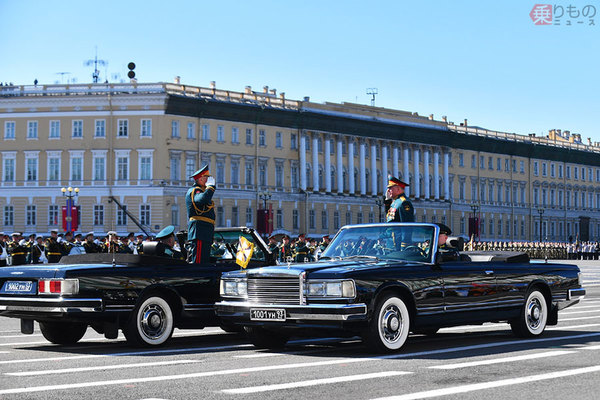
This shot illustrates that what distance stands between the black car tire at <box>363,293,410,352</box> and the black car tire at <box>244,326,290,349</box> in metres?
1.41

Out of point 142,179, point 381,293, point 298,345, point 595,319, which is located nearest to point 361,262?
point 381,293

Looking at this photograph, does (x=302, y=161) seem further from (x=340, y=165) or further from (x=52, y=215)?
(x=52, y=215)

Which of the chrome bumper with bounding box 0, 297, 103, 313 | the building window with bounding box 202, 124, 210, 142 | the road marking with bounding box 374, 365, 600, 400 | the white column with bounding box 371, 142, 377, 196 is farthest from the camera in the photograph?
the white column with bounding box 371, 142, 377, 196

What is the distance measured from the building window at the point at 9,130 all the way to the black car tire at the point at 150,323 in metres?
73.1

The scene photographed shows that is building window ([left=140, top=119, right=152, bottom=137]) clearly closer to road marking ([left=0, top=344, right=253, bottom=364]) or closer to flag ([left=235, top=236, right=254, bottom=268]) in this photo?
flag ([left=235, top=236, right=254, bottom=268])

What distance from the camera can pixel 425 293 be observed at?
1235 cm

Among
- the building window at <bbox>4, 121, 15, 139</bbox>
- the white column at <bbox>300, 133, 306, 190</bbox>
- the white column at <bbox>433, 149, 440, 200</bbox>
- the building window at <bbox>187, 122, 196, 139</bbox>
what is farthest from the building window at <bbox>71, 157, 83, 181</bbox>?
the white column at <bbox>433, 149, 440, 200</bbox>

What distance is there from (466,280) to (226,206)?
73.9m

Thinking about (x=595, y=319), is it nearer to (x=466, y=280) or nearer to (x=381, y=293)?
(x=466, y=280)

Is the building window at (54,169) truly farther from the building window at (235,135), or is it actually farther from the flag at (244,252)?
the flag at (244,252)

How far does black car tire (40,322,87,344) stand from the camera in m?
13.6

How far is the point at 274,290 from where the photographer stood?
12008mm

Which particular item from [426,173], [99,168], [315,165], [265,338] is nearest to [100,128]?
[99,168]

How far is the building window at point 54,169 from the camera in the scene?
82750 millimetres
